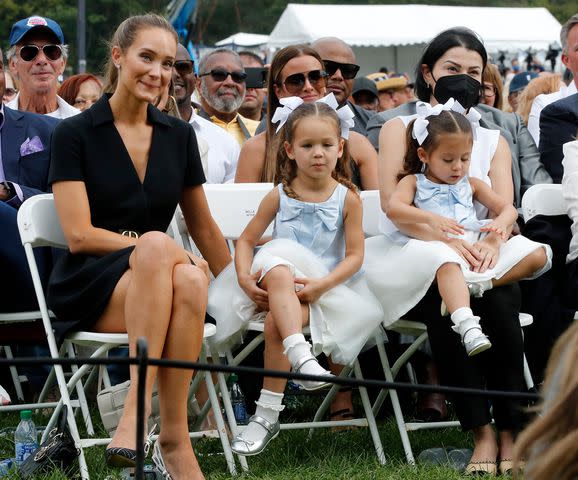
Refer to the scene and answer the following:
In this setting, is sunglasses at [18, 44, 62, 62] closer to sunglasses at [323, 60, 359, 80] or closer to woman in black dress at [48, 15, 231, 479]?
sunglasses at [323, 60, 359, 80]

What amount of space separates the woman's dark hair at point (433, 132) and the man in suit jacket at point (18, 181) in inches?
71.1

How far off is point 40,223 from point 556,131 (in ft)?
9.18

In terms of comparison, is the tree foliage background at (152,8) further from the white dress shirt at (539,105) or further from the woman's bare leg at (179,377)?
the woman's bare leg at (179,377)

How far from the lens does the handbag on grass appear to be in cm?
475

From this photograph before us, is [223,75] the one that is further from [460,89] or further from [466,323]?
[466,323]

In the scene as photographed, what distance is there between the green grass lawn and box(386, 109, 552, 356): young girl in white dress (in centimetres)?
73

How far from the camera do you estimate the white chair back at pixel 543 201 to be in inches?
229

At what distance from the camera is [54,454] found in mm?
4770

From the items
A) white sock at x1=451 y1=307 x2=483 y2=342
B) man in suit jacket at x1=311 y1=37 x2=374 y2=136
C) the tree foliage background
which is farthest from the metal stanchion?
the tree foliage background

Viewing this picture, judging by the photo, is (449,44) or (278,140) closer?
(278,140)

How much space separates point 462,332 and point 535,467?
281cm

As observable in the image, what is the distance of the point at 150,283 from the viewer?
15.0ft

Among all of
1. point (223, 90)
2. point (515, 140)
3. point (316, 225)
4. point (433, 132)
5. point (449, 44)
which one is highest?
point (449, 44)

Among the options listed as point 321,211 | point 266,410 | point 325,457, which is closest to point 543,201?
point 321,211
